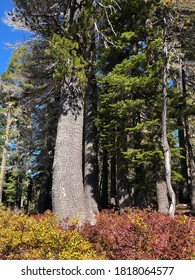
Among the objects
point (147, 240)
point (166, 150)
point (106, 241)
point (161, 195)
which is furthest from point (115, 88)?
point (147, 240)

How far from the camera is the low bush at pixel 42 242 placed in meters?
3.87

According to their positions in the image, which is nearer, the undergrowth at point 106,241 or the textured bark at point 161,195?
the undergrowth at point 106,241

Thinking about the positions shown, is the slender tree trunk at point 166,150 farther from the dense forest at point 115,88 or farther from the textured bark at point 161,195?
the textured bark at point 161,195

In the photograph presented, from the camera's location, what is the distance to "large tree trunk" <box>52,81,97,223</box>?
21.0 feet

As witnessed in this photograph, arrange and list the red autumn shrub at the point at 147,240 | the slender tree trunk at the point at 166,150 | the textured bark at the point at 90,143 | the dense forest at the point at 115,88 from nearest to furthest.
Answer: the red autumn shrub at the point at 147,240, the slender tree trunk at the point at 166,150, the dense forest at the point at 115,88, the textured bark at the point at 90,143

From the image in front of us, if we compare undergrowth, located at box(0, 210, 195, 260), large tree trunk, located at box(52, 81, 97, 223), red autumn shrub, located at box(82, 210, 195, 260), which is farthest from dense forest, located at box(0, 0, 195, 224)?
red autumn shrub, located at box(82, 210, 195, 260)

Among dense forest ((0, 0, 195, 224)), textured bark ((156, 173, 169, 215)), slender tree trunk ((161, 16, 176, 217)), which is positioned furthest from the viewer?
textured bark ((156, 173, 169, 215))

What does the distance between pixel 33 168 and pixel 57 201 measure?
36.0 ft

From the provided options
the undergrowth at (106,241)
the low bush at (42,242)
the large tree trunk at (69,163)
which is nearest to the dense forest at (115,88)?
the large tree trunk at (69,163)

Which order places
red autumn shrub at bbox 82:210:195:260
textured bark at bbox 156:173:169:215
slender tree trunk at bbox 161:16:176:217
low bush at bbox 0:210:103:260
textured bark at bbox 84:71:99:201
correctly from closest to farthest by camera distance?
red autumn shrub at bbox 82:210:195:260 → low bush at bbox 0:210:103:260 → slender tree trunk at bbox 161:16:176:217 → textured bark at bbox 156:173:169:215 → textured bark at bbox 84:71:99:201

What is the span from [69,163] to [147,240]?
11.3 feet

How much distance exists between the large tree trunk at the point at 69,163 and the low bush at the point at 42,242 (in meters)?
1.30

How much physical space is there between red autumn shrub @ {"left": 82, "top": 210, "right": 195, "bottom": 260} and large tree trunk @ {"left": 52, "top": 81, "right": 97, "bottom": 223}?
6.85 ft

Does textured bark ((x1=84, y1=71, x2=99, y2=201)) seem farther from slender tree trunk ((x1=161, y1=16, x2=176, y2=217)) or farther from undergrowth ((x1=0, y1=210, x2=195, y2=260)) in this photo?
undergrowth ((x1=0, y1=210, x2=195, y2=260))
